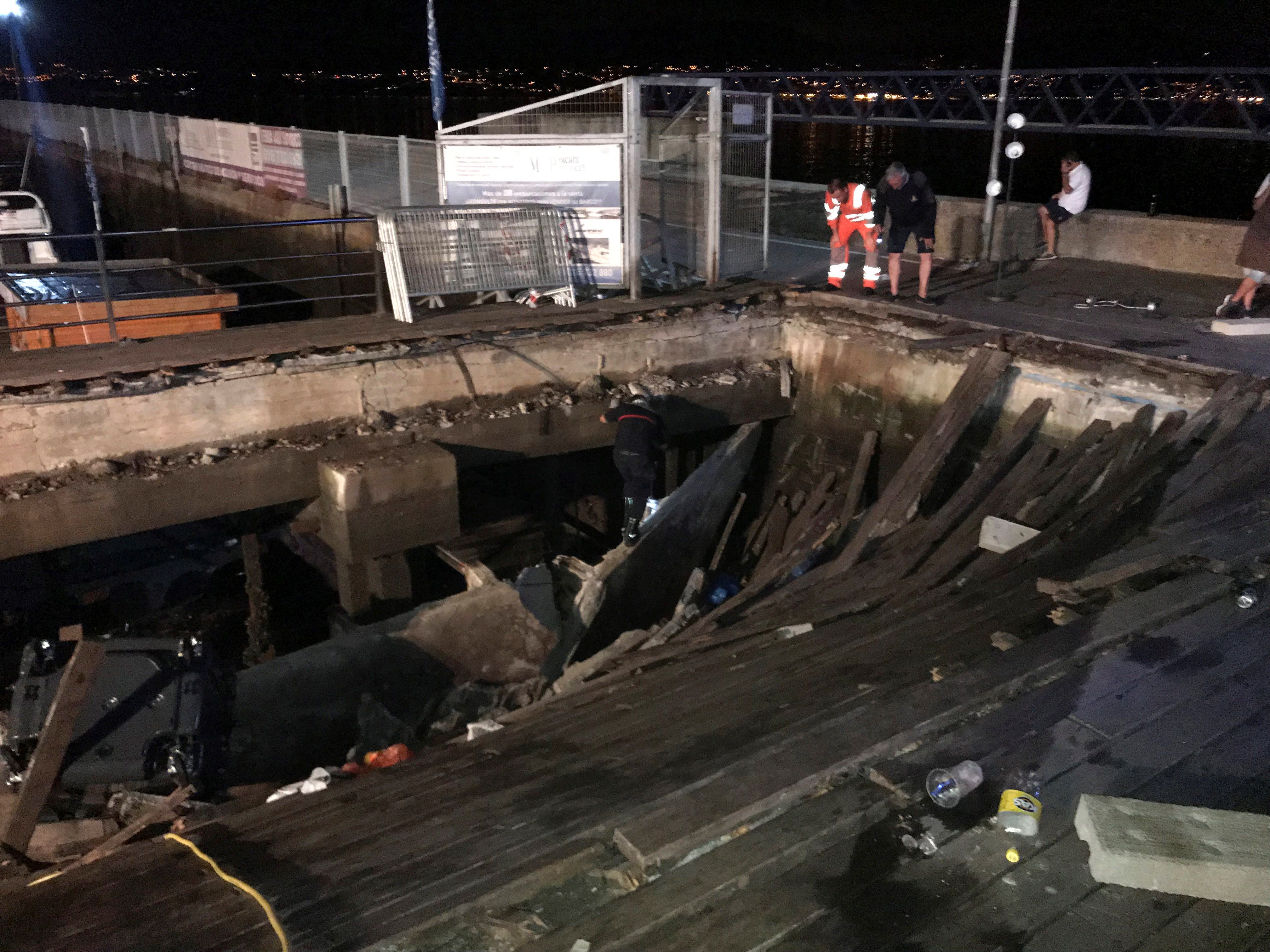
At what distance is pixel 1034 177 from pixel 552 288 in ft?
221

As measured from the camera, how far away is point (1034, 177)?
68688 millimetres

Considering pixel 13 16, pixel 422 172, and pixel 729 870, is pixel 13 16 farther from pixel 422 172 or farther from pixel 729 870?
pixel 729 870

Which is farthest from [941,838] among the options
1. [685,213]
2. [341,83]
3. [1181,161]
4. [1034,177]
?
[341,83]

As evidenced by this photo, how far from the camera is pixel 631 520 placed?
31.1 ft

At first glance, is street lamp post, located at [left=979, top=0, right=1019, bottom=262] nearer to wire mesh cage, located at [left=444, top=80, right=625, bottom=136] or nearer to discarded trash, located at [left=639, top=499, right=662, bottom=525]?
wire mesh cage, located at [left=444, top=80, right=625, bottom=136]

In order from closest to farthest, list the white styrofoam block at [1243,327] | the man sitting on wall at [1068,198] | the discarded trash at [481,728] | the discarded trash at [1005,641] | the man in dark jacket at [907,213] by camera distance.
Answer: the discarded trash at [1005,641] < the discarded trash at [481,728] < the white styrofoam block at [1243,327] < the man in dark jacket at [907,213] < the man sitting on wall at [1068,198]

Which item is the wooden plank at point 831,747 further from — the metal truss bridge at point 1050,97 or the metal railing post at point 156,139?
the metal railing post at point 156,139

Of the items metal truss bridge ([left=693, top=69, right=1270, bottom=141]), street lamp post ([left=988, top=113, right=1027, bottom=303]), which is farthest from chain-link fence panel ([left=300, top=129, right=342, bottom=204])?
street lamp post ([left=988, top=113, right=1027, bottom=303])

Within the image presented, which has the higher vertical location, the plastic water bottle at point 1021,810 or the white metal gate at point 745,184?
the white metal gate at point 745,184

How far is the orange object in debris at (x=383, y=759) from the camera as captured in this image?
6359mm

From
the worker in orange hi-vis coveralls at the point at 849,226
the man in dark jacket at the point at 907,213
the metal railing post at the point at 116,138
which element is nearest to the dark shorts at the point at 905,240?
the man in dark jacket at the point at 907,213

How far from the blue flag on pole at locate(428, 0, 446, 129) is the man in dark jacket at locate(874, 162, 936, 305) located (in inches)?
209

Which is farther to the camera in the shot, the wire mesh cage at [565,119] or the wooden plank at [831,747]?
the wire mesh cage at [565,119]

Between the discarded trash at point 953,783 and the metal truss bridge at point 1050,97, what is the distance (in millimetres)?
10991
